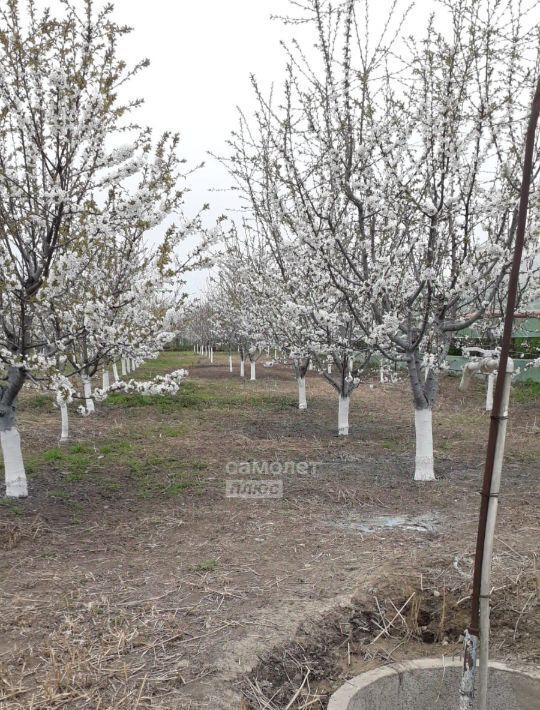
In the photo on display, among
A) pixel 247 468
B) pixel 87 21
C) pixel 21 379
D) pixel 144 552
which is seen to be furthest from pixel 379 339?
pixel 87 21

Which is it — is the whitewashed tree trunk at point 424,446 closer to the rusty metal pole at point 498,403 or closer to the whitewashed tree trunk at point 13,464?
the whitewashed tree trunk at point 13,464

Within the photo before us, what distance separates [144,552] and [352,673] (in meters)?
2.02

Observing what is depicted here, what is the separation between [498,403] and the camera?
2012mm

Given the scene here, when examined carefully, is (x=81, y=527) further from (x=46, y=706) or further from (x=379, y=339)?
(x=379, y=339)

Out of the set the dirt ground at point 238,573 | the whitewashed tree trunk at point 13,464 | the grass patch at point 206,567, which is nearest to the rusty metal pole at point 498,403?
the dirt ground at point 238,573

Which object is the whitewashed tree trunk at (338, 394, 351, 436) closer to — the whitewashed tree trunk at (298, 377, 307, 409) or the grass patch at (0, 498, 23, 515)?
the whitewashed tree trunk at (298, 377, 307, 409)

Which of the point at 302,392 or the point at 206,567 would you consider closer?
the point at 206,567

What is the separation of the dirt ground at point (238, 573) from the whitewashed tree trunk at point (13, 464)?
8.0 inches

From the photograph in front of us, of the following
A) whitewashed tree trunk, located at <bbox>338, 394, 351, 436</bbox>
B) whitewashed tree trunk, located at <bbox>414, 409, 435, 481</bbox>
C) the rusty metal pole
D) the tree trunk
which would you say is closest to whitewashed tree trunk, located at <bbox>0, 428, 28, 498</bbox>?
the tree trunk

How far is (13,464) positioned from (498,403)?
16.7ft

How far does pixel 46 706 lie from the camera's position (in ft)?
8.57

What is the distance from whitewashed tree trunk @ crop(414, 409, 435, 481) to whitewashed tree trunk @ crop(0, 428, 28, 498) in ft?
13.4

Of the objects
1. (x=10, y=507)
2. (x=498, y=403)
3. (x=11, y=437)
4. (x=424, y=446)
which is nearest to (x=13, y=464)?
(x=11, y=437)

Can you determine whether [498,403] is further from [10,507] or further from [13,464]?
[13,464]
